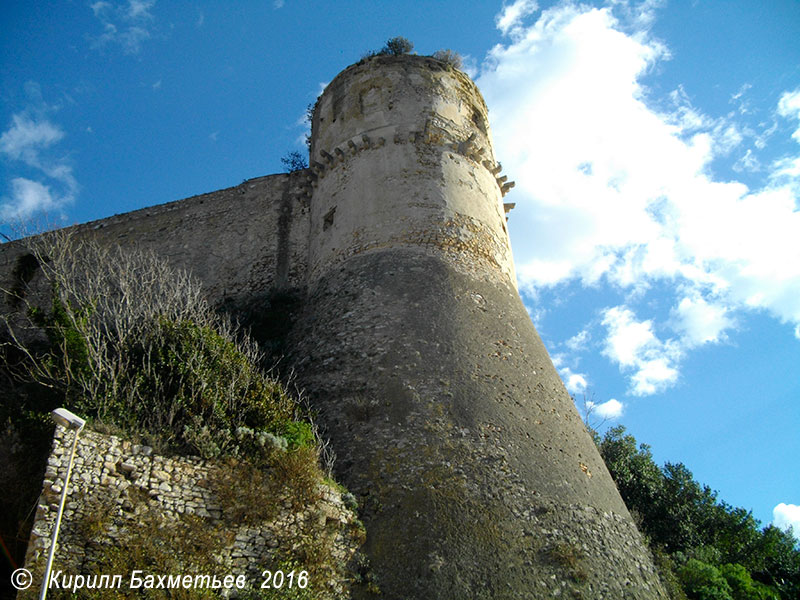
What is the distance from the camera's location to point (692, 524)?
45.8 feet

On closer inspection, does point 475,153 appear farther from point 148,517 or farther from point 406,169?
point 148,517

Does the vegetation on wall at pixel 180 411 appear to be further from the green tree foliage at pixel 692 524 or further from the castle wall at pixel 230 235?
the green tree foliage at pixel 692 524

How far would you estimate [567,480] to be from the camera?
8711 mm

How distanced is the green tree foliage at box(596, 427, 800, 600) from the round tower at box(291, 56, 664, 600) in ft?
15.8

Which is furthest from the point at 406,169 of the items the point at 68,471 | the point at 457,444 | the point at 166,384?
the point at 68,471

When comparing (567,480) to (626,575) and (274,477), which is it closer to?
(626,575)

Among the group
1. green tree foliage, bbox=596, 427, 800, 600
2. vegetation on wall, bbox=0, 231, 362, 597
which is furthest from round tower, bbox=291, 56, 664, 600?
green tree foliage, bbox=596, 427, 800, 600

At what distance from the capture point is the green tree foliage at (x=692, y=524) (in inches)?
507

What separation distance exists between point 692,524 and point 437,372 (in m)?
8.61

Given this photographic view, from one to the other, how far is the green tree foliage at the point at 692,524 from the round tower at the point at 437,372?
4.82 m

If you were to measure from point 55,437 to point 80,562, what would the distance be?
4.56 feet

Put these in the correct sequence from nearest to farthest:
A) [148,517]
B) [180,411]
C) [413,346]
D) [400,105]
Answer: [148,517], [180,411], [413,346], [400,105]

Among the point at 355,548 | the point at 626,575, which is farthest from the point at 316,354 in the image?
the point at 626,575

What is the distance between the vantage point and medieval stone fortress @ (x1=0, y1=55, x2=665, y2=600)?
743 centimetres
